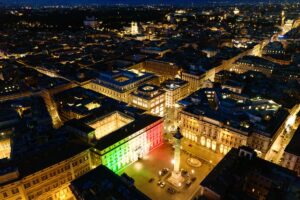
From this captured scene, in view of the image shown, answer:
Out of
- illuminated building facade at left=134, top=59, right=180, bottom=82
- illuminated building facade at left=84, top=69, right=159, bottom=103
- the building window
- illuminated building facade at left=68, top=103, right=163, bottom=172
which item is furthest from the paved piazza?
illuminated building facade at left=134, top=59, right=180, bottom=82

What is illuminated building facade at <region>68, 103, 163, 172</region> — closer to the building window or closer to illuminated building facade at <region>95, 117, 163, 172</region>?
illuminated building facade at <region>95, 117, 163, 172</region>

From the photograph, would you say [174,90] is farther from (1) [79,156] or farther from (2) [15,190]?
(2) [15,190]

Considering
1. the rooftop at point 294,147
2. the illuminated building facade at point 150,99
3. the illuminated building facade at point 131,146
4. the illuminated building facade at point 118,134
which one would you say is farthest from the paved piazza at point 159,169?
the rooftop at point 294,147

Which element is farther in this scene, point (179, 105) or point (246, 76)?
point (246, 76)

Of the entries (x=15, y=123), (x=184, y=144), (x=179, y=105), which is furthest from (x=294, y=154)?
(x=15, y=123)

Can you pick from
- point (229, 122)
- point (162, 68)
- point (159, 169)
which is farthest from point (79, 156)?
point (162, 68)

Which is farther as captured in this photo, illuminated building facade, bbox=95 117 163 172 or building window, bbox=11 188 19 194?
illuminated building facade, bbox=95 117 163 172

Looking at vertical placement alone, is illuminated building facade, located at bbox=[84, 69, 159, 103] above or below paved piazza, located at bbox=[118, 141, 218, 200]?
above

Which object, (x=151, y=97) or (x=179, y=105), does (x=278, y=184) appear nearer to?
(x=179, y=105)
